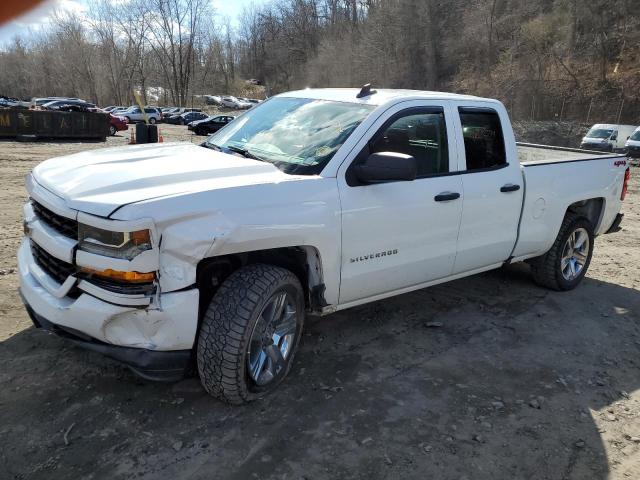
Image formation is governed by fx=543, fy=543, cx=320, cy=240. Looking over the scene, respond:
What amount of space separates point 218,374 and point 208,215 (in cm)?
91

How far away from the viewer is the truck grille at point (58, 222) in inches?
117

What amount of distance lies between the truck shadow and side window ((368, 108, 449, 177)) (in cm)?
143

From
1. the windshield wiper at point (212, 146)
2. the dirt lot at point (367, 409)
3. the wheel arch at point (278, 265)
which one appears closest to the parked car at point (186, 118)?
the windshield wiper at point (212, 146)

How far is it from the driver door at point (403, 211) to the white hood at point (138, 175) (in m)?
0.59

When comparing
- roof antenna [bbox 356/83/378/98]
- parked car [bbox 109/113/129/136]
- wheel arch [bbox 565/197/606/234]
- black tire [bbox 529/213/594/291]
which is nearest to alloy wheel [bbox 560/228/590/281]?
black tire [bbox 529/213/594/291]

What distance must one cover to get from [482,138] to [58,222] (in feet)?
10.9

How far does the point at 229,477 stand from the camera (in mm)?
2707

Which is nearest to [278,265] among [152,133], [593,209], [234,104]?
[152,133]

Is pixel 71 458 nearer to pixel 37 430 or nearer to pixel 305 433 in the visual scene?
pixel 37 430

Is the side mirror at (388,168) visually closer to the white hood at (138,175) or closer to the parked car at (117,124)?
the white hood at (138,175)

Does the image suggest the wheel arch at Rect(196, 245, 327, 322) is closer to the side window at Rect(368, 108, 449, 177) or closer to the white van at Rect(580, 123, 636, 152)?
the side window at Rect(368, 108, 449, 177)

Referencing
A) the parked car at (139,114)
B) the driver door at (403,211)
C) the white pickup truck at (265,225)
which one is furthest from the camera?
the parked car at (139,114)

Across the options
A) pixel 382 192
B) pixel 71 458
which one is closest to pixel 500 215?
pixel 382 192

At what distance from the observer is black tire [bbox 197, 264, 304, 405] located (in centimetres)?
303
